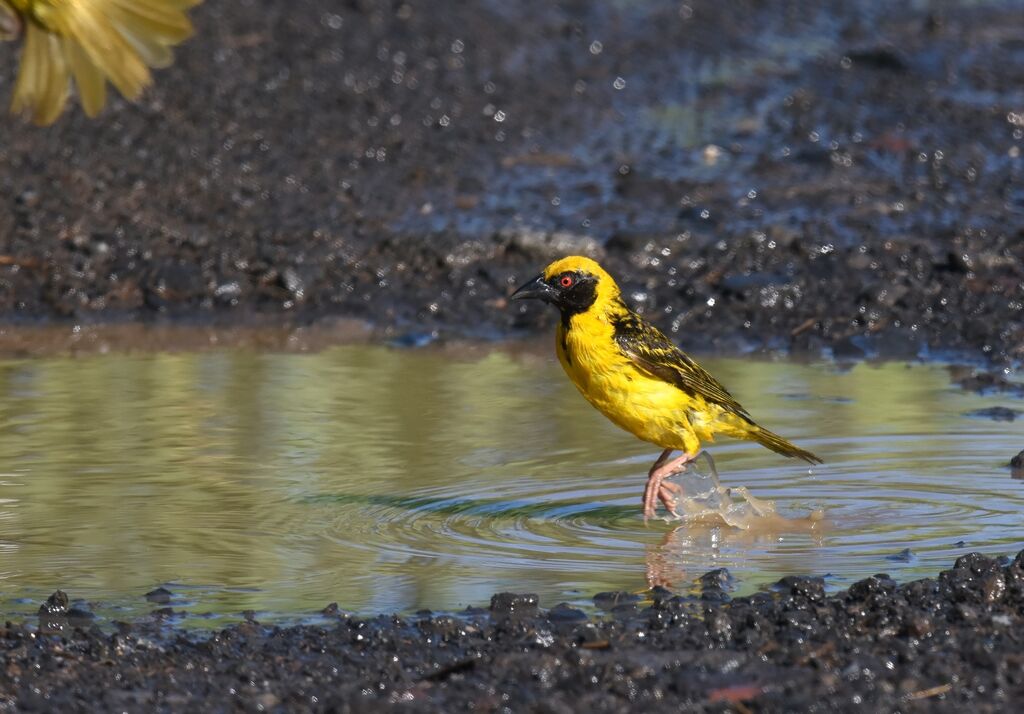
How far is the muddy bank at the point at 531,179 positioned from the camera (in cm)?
1033

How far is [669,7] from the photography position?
16953 millimetres

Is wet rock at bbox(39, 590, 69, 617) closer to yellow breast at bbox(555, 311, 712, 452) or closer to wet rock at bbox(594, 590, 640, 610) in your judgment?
wet rock at bbox(594, 590, 640, 610)

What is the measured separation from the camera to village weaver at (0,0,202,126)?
13.2 ft

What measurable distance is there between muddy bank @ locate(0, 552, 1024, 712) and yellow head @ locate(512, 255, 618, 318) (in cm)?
187

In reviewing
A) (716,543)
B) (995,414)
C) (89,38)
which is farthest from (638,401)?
(89,38)

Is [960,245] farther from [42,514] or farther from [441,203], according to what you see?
[42,514]

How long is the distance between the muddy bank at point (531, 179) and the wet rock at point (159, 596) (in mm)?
4533

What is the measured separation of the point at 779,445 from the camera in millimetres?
7223

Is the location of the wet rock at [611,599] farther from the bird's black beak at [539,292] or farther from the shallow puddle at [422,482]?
the bird's black beak at [539,292]

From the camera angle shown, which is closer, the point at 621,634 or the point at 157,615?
the point at 621,634

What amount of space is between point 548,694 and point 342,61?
33.8ft

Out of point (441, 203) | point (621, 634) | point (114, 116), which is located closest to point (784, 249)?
point (441, 203)

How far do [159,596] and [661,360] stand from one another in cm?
229

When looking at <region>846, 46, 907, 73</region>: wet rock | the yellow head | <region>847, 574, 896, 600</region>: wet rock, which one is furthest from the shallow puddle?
<region>846, 46, 907, 73</region>: wet rock
